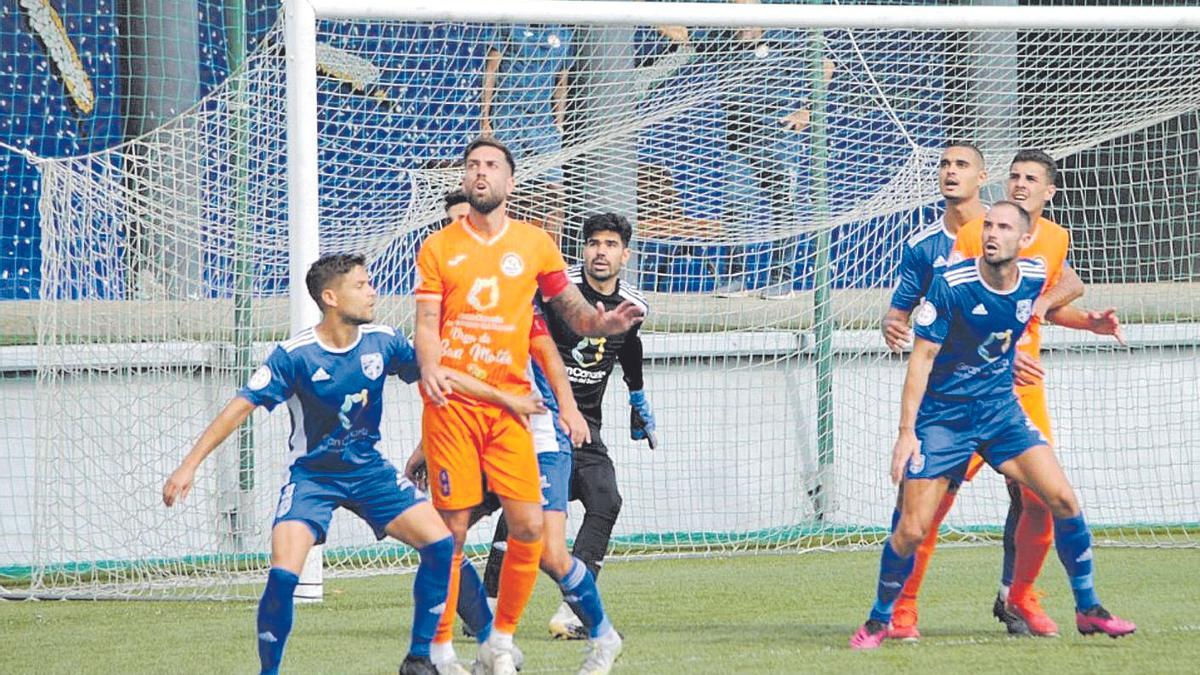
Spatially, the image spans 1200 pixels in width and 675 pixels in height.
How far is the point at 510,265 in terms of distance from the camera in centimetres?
634

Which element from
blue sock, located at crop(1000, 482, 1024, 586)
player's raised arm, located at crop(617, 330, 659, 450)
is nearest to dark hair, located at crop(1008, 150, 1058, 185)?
blue sock, located at crop(1000, 482, 1024, 586)

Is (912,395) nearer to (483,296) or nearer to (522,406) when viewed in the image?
(522,406)

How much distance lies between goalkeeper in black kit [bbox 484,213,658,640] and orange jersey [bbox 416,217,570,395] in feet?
2.85

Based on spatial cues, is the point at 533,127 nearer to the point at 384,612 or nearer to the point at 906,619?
the point at 384,612

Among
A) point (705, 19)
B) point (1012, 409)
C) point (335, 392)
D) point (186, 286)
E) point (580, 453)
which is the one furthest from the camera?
point (186, 286)

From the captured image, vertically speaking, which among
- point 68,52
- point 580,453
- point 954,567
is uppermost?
point 68,52

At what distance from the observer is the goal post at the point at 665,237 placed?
30.6 feet

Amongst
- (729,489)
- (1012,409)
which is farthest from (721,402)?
(1012,409)

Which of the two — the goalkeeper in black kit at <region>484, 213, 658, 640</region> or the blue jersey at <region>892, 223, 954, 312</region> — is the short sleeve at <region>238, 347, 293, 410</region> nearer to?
the goalkeeper in black kit at <region>484, 213, 658, 640</region>

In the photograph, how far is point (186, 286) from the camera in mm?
9805

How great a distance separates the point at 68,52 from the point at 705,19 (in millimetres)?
5126

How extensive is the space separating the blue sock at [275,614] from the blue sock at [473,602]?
2.49 ft

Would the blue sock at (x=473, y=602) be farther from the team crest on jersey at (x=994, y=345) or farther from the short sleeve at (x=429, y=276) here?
the team crest on jersey at (x=994, y=345)

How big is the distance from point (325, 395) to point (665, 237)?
5.32 metres
